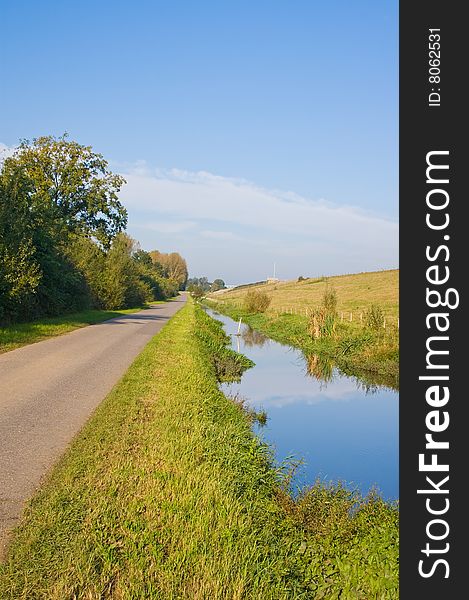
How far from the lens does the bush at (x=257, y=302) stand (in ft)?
173

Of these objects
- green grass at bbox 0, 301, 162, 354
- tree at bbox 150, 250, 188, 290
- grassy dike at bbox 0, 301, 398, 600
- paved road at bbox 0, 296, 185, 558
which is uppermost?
tree at bbox 150, 250, 188, 290

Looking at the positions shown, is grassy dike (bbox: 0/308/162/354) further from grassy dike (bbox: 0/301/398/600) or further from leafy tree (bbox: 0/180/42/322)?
grassy dike (bbox: 0/301/398/600)

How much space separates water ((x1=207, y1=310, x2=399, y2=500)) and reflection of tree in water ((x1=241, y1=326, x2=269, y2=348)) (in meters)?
8.39

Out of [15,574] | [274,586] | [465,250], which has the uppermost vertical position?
[465,250]

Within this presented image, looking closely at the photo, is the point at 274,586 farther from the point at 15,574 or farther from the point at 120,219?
the point at 120,219

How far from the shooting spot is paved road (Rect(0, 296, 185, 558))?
5.66 meters

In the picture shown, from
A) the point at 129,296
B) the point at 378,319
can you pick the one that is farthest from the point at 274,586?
the point at 129,296

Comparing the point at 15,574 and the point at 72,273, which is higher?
the point at 72,273

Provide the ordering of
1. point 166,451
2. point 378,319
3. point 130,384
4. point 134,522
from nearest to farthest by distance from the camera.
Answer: point 134,522, point 166,451, point 130,384, point 378,319

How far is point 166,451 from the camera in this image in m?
6.66

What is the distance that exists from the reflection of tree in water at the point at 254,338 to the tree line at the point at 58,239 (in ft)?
32.6

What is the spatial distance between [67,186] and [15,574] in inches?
1512

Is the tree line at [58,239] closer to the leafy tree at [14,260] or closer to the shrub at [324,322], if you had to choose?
the leafy tree at [14,260]

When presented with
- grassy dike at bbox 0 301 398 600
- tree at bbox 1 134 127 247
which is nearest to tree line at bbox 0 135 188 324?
tree at bbox 1 134 127 247
